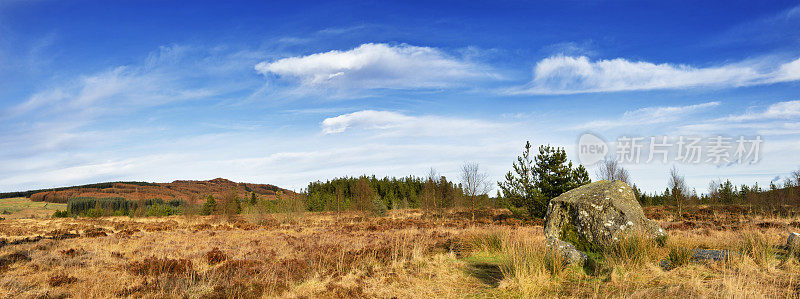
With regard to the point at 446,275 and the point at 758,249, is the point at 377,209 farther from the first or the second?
the point at 758,249

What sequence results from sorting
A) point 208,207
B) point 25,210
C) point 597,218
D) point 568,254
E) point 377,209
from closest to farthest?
point 568,254, point 597,218, point 377,209, point 208,207, point 25,210

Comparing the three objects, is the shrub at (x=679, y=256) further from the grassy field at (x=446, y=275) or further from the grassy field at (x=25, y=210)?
the grassy field at (x=25, y=210)

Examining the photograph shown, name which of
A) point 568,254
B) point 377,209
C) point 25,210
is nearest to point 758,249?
point 568,254

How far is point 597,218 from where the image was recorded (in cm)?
977

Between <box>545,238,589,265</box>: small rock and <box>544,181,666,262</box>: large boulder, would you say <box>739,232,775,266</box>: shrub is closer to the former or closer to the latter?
<box>544,181,666,262</box>: large boulder

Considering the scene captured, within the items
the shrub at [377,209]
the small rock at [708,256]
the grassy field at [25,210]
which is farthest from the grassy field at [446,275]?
the grassy field at [25,210]

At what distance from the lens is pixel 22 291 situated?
23.0 ft

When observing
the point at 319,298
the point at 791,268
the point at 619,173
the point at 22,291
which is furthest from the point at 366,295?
the point at 619,173

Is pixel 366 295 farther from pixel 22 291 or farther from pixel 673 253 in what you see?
pixel 22 291

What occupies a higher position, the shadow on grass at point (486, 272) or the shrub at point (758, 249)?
the shrub at point (758, 249)

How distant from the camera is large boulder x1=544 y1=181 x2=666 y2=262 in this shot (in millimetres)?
9375

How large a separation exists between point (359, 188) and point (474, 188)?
16820 millimetres

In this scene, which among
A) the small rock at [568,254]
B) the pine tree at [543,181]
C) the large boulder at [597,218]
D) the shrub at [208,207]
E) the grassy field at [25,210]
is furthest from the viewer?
the shrub at [208,207]

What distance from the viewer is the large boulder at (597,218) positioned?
9.38 m
